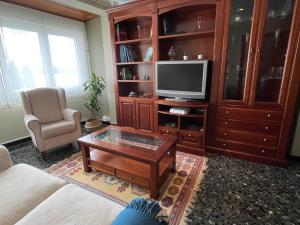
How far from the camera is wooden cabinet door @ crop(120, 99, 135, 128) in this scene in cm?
309

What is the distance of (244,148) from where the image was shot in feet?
7.45

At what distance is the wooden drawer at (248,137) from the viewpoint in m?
2.12

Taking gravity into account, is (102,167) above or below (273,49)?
below

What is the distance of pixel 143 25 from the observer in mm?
3041

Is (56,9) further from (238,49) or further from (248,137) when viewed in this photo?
(248,137)

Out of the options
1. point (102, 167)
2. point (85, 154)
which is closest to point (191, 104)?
point (102, 167)

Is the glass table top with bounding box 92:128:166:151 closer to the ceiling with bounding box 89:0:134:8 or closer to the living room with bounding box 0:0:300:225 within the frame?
the living room with bounding box 0:0:300:225

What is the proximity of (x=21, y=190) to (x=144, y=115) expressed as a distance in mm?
2052

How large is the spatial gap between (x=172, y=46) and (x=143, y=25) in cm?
73

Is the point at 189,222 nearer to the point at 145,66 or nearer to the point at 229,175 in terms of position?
the point at 229,175

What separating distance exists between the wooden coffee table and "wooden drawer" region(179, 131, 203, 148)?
60 centimetres

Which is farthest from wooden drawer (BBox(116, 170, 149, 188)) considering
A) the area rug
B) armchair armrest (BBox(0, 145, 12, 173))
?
armchair armrest (BBox(0, 145, 12, 173))

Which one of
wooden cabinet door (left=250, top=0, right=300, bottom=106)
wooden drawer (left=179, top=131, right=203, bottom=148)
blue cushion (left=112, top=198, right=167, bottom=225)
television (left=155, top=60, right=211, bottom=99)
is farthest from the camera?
wooden drawer (left=179, top=131, right=203, bottom=148)

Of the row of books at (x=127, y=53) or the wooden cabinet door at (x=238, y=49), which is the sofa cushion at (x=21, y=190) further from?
the row of books at (x=127, y=53)
